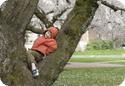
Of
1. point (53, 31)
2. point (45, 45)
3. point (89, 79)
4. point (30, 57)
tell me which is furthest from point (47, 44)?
point (89, 79)

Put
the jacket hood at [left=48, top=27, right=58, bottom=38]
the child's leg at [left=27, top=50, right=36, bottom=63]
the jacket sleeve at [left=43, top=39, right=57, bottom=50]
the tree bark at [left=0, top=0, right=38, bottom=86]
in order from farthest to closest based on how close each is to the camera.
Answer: the jacket hood at [left=48, top=27, right=58, bottom=38], the jacket sleeve at [left=43, top=39, right=57, bottom=50], the child's leg at [left=27, top=50, right=36, bottom=63], the tree bark at [left=0, top=0, right=38, bottom=86]

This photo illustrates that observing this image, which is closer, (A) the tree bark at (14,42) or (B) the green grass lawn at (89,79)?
(A) the tree bark at (14,42)

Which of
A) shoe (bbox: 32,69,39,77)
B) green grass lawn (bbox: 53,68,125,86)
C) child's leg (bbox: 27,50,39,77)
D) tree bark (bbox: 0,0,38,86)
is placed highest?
tree bark (bbox: 0,0,38,86)

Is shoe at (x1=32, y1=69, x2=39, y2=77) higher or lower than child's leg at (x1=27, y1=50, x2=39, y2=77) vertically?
lower

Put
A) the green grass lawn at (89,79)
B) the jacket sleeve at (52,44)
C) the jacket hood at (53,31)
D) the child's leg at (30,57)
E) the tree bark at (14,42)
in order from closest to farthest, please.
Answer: the tree bark at (14,42) → the child's leg at (30,57) → the jacket sleeve at (52,44) → the jacket hood at (53,31) → the green grass lawn at (89,79)

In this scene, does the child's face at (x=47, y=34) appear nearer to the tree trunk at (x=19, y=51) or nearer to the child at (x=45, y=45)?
the child at (x=45, y=45)

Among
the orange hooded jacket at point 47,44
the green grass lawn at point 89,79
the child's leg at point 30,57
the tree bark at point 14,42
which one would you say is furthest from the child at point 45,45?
the green grass lawn at point 89,79

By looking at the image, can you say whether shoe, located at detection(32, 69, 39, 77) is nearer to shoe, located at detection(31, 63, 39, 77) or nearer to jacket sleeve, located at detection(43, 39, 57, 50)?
shoe, located at detection(31, 63, 39, 77)

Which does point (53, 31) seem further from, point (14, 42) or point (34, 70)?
point (14, 42)

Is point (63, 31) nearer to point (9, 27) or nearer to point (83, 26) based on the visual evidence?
point (83, 26)

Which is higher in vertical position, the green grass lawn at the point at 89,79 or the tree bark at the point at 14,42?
the tree bark at the point at 14,42

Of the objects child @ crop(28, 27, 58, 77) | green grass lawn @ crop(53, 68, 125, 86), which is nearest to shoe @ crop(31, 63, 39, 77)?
child @ crop(28, 27, 58, 77)

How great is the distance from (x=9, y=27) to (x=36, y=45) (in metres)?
1.09

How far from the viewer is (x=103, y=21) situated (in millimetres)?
37406
